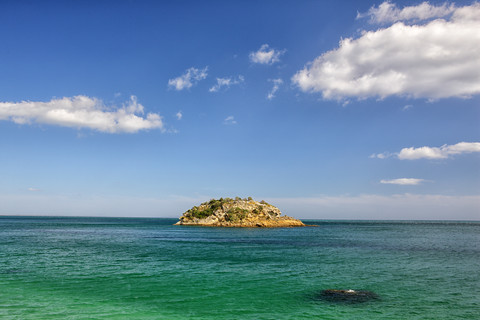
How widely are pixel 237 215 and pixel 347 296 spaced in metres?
122

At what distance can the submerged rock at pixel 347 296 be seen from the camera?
Answer: 77.0ft

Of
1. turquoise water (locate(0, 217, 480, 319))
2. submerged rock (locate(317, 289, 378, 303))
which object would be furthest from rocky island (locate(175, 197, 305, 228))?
submerged rock (locate(317, 289, 378, 303))

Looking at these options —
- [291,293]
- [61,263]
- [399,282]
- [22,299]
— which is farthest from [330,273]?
[61,263]

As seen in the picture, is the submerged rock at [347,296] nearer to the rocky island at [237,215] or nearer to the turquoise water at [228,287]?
the turquoise water at [228,287]

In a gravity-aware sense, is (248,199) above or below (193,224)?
above

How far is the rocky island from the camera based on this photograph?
14450 centimetres

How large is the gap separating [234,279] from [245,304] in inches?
334

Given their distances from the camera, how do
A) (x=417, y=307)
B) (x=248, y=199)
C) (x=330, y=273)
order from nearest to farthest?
1. (x=417, y=307)
2. (x=330, y=273)
3. (x=248, y=199)

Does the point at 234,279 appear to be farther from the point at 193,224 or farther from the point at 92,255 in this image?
the point at 193,224

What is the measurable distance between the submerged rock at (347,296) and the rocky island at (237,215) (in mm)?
119153

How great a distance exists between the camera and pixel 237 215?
474ft

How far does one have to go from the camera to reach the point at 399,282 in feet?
97.7

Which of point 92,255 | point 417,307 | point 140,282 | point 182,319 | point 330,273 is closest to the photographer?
point 182,319

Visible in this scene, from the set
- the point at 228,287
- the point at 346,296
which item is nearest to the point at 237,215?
the point at 228,287
